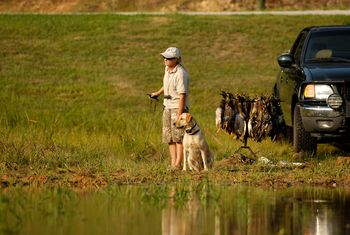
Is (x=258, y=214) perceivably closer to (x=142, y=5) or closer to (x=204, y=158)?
(x=204, y=158)

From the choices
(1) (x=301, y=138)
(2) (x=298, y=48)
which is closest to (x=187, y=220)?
(1) (x=301, y=138)

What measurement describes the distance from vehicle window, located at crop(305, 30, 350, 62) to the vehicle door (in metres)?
0.18

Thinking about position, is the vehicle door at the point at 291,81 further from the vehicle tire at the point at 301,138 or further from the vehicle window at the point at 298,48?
the vehicle tire at the point at 301,138

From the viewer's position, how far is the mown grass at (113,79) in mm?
17594

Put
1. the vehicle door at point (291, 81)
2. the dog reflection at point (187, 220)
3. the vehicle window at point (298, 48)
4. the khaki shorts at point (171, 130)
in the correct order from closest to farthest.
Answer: the dog reflection at point (187, 220) → the khaki shorts at point (171, 130) → the vehicle door at point (291, 81) → the vehicle window at point (298, 48)

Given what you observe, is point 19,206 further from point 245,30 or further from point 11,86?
point 245,30

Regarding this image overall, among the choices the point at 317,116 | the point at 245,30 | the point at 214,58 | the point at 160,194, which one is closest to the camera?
the point at 160,194

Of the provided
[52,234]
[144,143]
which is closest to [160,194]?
[52,234]

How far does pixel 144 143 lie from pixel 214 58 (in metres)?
14.5

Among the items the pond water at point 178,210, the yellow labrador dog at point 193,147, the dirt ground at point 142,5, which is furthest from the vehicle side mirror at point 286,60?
the dirt ground at point 142,5

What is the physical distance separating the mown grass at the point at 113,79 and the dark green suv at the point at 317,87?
1.67 ft

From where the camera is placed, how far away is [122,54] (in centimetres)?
3300

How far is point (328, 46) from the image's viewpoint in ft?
59.3

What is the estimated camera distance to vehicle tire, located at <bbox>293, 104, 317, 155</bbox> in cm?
1725
